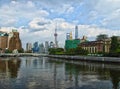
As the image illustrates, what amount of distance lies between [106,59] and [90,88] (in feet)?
202

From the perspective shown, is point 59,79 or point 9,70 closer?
point 59,79

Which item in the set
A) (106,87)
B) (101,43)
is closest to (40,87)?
(106,87)

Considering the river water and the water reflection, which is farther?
the water reflection

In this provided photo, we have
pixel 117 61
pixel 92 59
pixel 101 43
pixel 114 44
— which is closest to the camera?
pixel 117 61

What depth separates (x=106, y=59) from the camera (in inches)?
3332

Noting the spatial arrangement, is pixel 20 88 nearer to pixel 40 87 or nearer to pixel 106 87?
pixel 40 87

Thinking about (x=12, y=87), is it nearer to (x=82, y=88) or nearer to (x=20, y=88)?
(x=20, y=88)

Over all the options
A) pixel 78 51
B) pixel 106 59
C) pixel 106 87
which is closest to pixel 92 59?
pixel 106 59

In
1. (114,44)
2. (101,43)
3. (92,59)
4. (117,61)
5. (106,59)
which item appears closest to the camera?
(117,61)

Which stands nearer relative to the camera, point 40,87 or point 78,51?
point 40,87

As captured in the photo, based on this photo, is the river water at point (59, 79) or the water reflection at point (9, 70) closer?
the river water at point (59, 79)

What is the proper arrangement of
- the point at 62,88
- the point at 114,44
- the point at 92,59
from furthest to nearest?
the point at 114,44 → the point at 92,59 → the point at 62,88

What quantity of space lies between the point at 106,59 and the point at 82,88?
61.8 meters

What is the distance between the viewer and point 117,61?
74125 mm
